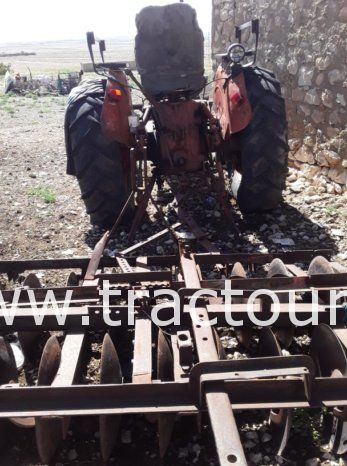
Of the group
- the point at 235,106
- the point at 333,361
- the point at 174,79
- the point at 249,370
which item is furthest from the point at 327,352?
the point at 174,79

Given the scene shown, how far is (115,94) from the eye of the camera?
13.1ft

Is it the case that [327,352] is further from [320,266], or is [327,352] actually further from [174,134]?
[174,134]

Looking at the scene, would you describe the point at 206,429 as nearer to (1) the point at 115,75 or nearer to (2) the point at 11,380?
(2) the point at 11,380

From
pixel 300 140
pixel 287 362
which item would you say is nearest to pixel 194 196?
pixel 300 140

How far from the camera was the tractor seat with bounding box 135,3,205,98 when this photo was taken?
4.57 metres

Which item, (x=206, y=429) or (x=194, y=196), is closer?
(x=206, y=429)

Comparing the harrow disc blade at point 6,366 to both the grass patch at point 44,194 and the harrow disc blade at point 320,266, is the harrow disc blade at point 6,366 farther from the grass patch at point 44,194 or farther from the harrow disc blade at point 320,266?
the grass patch at point 44,194

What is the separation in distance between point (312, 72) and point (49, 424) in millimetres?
4824

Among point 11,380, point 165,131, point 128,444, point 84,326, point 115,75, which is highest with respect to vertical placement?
point 115,75

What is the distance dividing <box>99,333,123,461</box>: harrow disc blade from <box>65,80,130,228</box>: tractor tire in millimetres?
2032

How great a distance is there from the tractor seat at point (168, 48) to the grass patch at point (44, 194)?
5.63 ft

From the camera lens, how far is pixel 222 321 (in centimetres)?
252

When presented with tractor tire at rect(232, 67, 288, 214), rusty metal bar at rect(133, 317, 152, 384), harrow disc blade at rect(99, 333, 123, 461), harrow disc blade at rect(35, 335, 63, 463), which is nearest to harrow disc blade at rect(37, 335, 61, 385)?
harrow disc blade at rect(35, 335, 63, 463)

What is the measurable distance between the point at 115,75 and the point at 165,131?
1.98 feet
